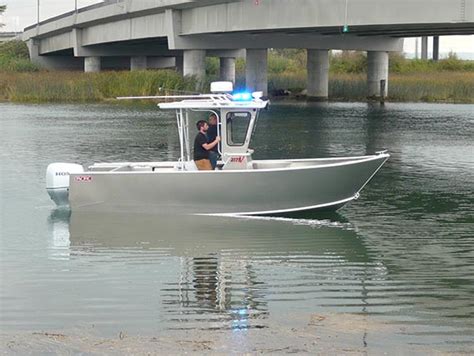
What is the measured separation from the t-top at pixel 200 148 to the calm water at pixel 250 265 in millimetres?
1235

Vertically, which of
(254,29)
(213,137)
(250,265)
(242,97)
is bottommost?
(250,265)

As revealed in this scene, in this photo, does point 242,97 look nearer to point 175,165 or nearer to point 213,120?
point 213,120

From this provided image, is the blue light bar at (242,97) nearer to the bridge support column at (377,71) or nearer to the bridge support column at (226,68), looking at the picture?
the bridge support column at (377,71)

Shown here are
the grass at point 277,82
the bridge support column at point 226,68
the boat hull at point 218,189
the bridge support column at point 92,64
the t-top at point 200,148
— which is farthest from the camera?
the bridge support column at point 226,68

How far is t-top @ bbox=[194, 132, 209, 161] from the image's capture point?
736 inches

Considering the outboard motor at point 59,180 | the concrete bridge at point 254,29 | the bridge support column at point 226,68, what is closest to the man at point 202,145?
the outboard motor at point 59,180

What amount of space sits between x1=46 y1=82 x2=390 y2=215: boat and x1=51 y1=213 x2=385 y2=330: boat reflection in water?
0.81 feet

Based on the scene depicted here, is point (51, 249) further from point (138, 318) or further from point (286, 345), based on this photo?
point (286, 345)

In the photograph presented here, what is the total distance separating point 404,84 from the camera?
76.0 meters

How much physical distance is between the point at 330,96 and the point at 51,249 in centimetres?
6272

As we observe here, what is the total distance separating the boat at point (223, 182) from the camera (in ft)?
60.7

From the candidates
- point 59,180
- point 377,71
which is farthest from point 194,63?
point 59,180

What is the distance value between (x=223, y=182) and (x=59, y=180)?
337 centimetres

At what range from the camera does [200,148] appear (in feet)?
61.5
